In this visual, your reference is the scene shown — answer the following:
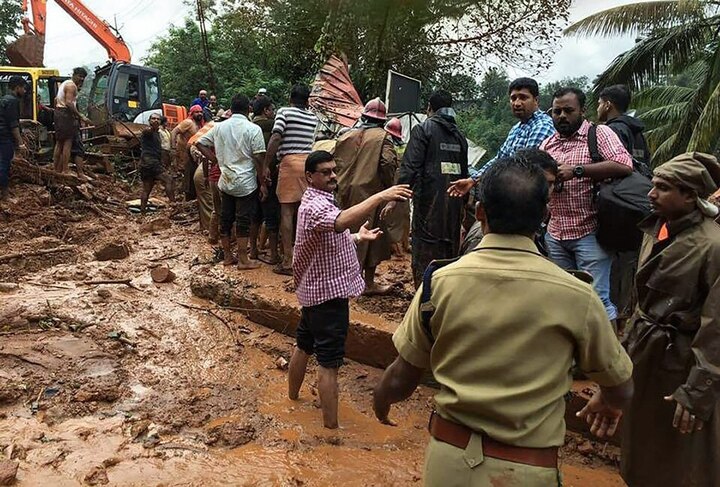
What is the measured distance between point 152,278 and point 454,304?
17.9 ft

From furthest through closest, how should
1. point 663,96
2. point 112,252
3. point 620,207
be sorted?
point 663,96
point 112,252
point 620,207

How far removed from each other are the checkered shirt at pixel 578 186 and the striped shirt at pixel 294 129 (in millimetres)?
2847

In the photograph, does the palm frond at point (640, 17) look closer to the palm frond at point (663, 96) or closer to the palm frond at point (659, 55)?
the palm frond at point (659, 55)

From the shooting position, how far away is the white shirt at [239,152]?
5.83m

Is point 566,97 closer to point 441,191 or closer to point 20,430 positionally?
point 441,191

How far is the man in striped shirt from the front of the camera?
217 inches

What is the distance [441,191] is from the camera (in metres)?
4.41

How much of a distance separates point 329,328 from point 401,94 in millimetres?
5738

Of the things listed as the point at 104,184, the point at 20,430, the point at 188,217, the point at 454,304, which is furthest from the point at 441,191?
the point at 104,184

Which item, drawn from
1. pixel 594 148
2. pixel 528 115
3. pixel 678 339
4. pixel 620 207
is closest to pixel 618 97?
pixel 528 115

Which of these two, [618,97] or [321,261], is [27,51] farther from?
[618,97]

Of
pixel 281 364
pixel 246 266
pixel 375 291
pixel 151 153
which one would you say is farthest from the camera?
pixel 151 153

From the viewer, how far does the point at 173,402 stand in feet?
12.8

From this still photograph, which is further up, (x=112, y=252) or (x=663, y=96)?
(x=663, y=96)
